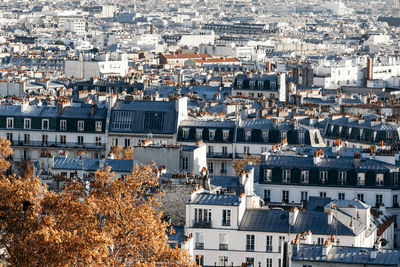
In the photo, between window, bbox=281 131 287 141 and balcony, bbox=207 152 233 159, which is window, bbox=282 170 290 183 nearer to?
window, bbox=281 131 287 141

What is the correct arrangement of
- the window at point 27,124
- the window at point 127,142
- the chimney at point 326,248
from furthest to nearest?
the window at point 27,124
the window at point 127,142
the chimney at point 326,248

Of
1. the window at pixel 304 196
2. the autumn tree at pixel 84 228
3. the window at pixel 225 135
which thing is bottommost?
the window at pixel 304 196

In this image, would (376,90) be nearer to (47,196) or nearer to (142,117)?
(142,117)

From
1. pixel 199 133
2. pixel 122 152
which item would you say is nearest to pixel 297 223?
pixel 122 152

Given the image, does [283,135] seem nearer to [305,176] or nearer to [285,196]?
[305,176]

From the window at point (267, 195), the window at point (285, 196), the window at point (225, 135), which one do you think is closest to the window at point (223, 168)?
the window at point (225, 135)

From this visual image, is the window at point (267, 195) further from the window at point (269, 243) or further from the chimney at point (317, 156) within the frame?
the window at point (269, 243)
